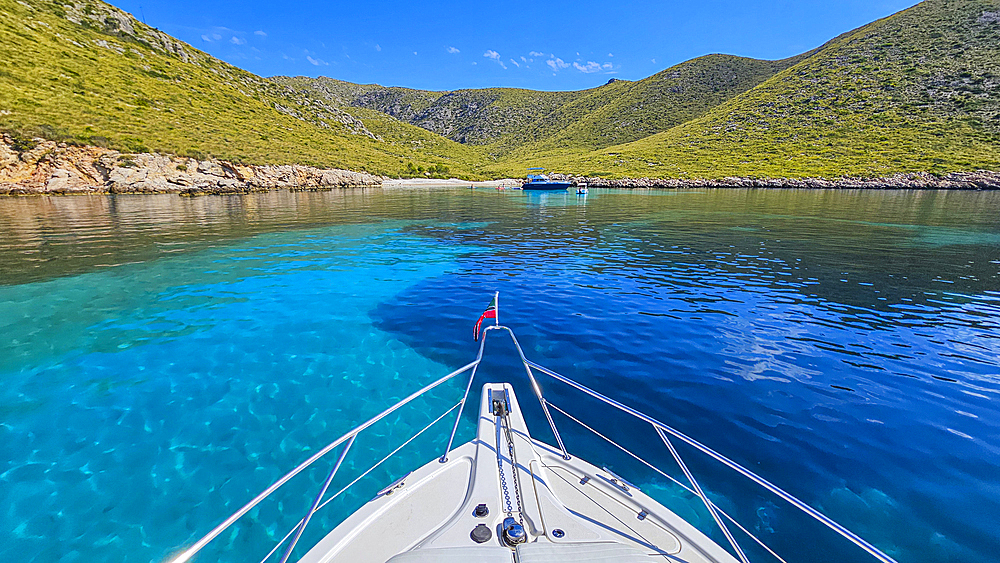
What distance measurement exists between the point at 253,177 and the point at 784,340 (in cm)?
7782

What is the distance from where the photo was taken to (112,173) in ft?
166

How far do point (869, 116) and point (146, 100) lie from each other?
572 feet

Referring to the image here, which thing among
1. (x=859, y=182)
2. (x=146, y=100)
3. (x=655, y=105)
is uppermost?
(x=655, y=105)

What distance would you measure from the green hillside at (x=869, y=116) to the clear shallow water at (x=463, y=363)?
8546cm

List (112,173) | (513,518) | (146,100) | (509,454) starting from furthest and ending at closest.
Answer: (146,100)
(112,173)
(509,454)
(513,518)

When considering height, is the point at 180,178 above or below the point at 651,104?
below

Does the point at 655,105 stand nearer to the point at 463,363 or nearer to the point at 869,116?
the point at 869,116

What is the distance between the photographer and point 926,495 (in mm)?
5352

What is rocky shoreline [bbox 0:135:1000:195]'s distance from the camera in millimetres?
45594

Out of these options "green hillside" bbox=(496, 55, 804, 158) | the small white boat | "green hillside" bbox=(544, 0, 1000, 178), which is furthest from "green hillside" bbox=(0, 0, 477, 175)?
"green hillside" bbox=(544, 0, 1000, 178)

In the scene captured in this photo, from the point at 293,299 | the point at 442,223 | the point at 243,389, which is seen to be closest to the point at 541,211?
the point at 442,223

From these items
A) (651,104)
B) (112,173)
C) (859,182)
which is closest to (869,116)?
(859,182)

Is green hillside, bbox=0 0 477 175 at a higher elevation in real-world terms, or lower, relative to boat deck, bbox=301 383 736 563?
higher

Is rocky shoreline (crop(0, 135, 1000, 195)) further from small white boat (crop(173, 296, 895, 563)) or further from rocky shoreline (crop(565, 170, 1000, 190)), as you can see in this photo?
small white boat (crop(173, 296, 895, 563))
